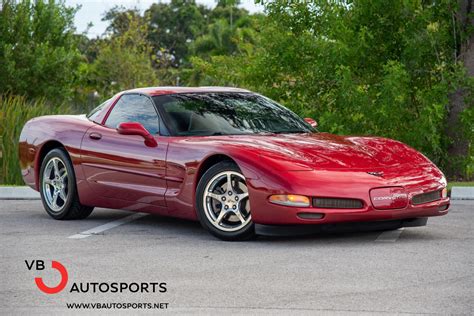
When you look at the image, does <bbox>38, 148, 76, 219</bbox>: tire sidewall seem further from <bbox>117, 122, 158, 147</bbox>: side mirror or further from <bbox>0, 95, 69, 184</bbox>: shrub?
<bbox>0, 95, 69, 184</bbox>: shrub

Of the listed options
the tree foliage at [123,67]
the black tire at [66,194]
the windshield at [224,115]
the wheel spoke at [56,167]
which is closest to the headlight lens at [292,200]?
the windshield at [224,115]

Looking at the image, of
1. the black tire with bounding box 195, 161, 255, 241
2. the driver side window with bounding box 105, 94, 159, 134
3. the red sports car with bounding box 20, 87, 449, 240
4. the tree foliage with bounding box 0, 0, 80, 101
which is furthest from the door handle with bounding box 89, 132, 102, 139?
the tree foliage with bounding box 0, 0, 80, 101

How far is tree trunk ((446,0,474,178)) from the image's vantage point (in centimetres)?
1652

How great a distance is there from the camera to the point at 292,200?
30.8 ft

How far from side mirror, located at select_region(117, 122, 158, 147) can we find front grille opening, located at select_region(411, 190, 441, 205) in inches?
94.7

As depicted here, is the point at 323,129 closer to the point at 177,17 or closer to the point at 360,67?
the point at 360,67

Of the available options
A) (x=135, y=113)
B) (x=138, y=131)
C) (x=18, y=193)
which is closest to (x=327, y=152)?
(x=138, y=131)

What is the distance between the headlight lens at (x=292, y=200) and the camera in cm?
938

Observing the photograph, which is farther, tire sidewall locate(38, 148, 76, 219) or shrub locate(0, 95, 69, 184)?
shrub locate(0, 95, 69, 184)

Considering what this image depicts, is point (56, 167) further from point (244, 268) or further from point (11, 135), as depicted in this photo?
point (11, 135)

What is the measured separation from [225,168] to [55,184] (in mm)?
2721

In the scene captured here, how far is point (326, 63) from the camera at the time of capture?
17.1 metres

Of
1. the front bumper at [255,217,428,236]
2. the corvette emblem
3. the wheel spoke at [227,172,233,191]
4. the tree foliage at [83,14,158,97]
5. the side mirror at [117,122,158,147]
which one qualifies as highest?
the side mirror at [117,122,158,147]

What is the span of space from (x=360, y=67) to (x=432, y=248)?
818 centimetres
